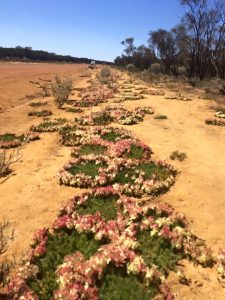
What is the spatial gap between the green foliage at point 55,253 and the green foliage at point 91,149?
5991 millimetres

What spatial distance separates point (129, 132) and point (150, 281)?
34.5 feet

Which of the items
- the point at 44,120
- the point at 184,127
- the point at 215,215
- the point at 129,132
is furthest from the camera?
the point at 44,120

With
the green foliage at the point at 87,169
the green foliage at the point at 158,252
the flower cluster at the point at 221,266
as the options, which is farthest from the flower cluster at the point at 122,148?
the flower cluster at the point at 221,266

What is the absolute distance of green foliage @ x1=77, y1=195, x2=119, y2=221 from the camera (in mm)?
9211

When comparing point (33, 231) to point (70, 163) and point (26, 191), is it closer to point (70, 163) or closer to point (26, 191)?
point (26, 191)

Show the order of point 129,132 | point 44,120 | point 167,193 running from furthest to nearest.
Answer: point 44,120 → point 129,132 → point 167,193

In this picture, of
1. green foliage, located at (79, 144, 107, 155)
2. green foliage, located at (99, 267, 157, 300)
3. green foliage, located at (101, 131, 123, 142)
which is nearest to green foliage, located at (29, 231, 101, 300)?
green foliage, located at (99, 267, 157, 300)

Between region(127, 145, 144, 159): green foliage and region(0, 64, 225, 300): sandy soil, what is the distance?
613 mm

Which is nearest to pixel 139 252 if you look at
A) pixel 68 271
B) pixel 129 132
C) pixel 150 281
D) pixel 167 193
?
pixel 150 281

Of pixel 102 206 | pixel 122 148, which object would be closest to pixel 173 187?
pixel 102 206

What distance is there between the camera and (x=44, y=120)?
2027 cm

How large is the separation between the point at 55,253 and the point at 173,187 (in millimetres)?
4601

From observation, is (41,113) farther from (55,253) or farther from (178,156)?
(55,253)

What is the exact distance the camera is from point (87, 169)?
12.2 m
